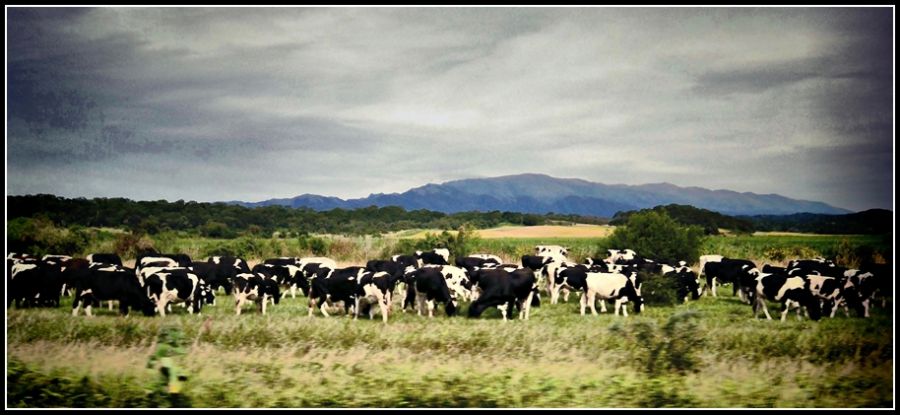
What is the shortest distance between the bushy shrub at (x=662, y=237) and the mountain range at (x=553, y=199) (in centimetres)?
79

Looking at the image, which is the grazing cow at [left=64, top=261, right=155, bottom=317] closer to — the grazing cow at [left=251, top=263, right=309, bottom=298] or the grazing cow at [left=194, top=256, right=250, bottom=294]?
the grazing cow at [left=194, top=256, right=250, bottom=294]

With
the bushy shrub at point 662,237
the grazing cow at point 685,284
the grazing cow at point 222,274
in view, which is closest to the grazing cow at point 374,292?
the grazing cow at point 222,274

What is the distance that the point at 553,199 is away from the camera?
30.4 meters

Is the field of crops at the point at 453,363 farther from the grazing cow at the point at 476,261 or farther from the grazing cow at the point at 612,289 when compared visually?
the grazing cow at the point at 476,261

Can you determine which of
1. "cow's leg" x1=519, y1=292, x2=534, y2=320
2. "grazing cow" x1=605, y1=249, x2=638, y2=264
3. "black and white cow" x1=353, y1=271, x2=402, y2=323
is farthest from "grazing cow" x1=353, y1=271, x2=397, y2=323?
"grazing cow" x1=605, y1=249, x2=638, y2=264

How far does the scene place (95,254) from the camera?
67.4ft

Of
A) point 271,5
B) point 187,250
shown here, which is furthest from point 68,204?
point 187,250

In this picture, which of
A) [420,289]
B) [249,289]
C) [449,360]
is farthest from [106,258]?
[449,360]

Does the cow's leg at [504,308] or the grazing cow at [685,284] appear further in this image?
the grazing cow at [685,284]

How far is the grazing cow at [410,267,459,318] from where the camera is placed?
47.8 ft

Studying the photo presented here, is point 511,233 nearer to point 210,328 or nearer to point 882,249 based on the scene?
point 882,249

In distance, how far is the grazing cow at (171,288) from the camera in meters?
14.0

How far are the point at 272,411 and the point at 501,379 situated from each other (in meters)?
3.23

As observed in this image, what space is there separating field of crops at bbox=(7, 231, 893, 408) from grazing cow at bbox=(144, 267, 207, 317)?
992mm
